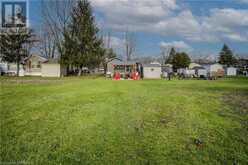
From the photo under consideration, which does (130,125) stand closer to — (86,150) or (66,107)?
(86,150)

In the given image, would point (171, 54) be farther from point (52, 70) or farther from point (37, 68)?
point (37, 68)

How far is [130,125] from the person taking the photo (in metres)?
5.68

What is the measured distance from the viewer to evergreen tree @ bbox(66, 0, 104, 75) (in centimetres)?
3719

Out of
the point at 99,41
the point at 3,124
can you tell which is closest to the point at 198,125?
the point at 3,124

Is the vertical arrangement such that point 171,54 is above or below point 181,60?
above

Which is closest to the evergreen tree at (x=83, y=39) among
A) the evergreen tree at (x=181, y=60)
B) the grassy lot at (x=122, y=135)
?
the evergreen tree at (x=181, y=60)

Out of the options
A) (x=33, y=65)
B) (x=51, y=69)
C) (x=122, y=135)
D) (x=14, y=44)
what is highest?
(x=14, y=44)

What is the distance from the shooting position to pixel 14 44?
118ft

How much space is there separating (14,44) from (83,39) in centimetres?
1051

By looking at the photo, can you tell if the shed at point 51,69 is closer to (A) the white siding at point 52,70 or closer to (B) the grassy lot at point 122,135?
(A) the white siding at point 52,70

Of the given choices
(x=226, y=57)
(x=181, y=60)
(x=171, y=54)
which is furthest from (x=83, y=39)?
(x=226, y=57)

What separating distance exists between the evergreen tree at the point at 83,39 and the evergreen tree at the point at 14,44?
249 inches

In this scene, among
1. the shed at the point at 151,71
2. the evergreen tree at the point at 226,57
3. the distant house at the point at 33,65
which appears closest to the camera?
the shed at the point at 151,71

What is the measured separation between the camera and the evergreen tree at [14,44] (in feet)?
116
